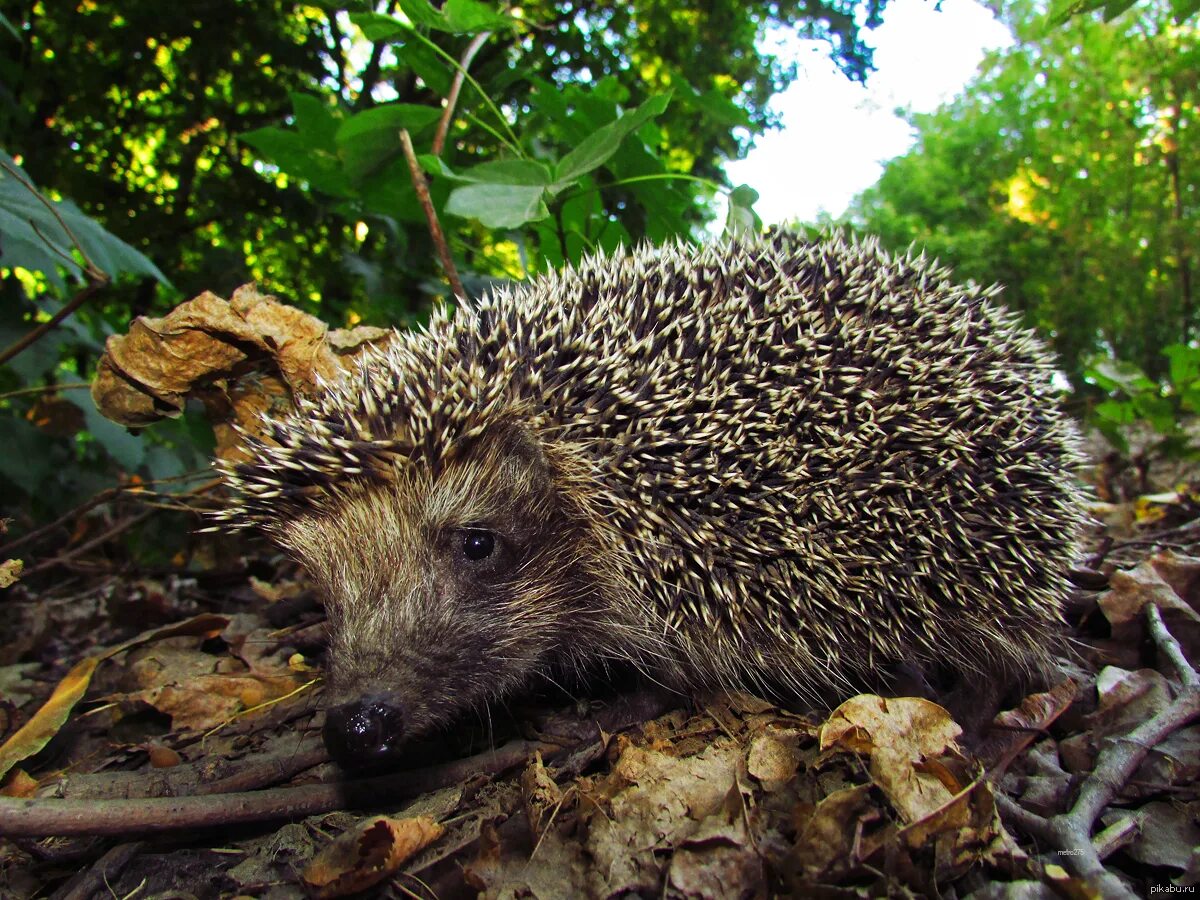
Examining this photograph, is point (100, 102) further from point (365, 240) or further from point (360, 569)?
point (360, 569)

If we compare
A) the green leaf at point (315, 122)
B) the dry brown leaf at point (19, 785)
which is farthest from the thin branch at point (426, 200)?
A: the dry brown leaf at point (19, 785)

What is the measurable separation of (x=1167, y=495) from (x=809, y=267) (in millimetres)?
4711

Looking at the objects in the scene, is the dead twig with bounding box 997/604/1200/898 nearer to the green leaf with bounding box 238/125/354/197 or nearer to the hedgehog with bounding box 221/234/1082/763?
the hedgehog with bounding box 221/234/1082/763

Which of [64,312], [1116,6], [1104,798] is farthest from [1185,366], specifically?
[64,312]

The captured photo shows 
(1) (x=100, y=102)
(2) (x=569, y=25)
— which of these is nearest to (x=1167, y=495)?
(2) (x=569, y=25)

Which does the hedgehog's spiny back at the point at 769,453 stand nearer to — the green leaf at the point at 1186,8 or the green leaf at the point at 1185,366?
the green leaf at the point at 1186,8

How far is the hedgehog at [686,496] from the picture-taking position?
9.56 feet

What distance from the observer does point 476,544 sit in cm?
305

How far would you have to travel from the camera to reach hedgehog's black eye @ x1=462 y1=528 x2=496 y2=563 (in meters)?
3.05

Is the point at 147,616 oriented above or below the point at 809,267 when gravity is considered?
below

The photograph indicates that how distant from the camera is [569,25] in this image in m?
6.29

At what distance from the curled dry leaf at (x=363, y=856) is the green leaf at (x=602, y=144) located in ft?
9.05

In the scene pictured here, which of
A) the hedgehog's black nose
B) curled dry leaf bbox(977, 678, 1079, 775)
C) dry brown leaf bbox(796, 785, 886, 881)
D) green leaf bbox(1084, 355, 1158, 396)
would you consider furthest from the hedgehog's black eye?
green leaf bbox(1084, 355, 1158, 396)

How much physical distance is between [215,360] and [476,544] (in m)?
1.62
